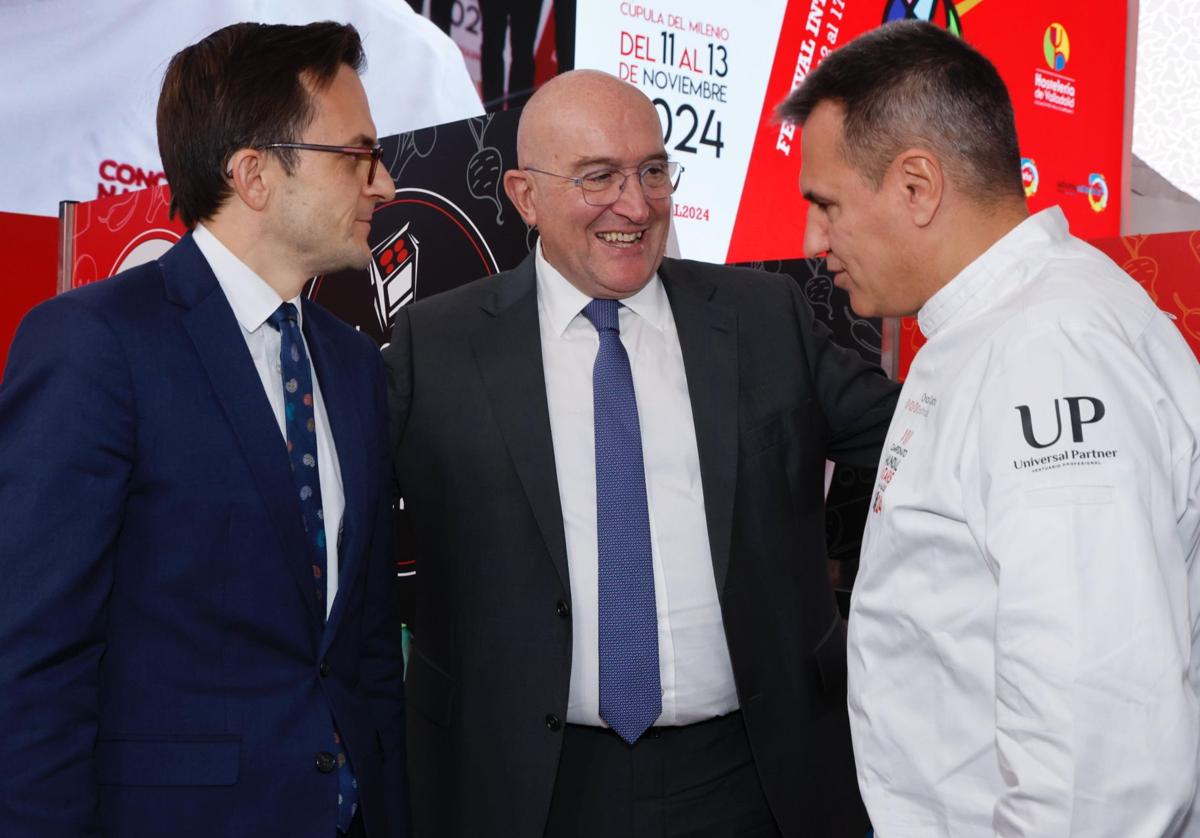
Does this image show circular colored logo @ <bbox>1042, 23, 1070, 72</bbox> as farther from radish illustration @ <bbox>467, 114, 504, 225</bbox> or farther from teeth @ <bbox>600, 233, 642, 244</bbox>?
teeth @ <bbox>600, 233, 642, 244</bbox>

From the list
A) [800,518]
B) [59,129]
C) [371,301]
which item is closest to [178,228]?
[371,301]

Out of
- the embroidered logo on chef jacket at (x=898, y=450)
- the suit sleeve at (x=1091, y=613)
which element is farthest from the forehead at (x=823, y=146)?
the suit sleeve at (x=1091, y=613)

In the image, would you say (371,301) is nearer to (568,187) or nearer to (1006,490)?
(568,187)

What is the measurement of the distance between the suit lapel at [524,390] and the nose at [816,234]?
1.77ft

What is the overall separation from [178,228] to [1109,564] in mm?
2373

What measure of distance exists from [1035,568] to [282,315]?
3.33 ft

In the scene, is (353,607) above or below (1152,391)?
below

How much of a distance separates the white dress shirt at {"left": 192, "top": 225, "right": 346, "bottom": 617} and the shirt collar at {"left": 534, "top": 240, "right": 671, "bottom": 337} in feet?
1.91

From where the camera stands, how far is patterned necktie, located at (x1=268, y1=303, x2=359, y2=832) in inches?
59.1

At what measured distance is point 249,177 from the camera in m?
1.58

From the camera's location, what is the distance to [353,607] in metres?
1.58

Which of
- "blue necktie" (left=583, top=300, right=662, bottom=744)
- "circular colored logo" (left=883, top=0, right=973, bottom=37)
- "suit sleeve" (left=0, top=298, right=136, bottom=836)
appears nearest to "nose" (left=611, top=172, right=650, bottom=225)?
"blue necktie" (left=583, top=300, right=662, bottom=744)

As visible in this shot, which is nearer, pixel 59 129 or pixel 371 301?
pixel 371 301

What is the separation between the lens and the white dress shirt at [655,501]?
1.85 meters
